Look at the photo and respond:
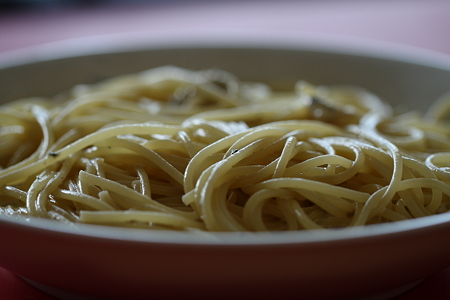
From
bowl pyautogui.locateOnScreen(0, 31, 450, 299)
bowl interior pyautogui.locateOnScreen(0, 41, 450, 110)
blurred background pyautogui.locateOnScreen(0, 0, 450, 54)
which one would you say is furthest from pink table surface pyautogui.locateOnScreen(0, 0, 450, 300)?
bowl pyautogui.locateOnScreen(0, 31, 450, 299)

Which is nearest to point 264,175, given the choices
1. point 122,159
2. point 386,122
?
point 122,159

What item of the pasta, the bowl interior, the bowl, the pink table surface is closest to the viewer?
the bowl

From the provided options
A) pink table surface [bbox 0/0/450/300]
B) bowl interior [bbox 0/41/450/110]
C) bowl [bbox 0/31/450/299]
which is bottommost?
bowl [bbox 0/31/450/299]

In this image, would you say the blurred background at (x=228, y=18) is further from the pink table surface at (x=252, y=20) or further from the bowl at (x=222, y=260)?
the bowl at (x=222, y=260)

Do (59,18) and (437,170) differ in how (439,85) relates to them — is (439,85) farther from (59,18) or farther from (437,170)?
(59,18)

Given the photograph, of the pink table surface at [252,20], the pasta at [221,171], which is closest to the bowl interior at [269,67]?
the pasta at [221,171]

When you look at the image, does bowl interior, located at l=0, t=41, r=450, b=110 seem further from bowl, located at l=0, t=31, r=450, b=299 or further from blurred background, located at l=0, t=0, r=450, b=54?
blurred background, located at l=0, t=0, r=450, b=54

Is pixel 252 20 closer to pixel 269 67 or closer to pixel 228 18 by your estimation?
pixel 228 18
